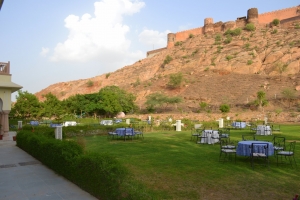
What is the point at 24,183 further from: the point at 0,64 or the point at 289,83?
the point at 289,83

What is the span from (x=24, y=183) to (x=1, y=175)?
130cm

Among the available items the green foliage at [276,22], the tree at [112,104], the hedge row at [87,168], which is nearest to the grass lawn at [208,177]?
the hedge row at [87,168]

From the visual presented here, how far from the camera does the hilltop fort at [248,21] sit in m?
65.2

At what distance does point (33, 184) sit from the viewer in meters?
6.68

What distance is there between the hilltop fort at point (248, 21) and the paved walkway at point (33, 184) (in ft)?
219

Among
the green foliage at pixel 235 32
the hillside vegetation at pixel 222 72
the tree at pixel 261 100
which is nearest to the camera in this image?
the tree at pixel 261 100

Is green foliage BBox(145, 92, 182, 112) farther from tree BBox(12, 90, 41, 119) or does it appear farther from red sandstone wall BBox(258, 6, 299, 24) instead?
red sandstone wall BBox(258, 6, 299, 24)

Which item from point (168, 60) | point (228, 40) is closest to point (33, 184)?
point (168, 60)

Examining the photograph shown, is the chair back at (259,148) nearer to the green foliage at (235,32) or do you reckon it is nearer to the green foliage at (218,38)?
the green foliage at (218,38)

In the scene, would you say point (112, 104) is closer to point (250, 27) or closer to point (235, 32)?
point (235, 32)

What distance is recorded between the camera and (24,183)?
6.79m

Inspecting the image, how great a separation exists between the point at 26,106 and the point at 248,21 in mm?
59561

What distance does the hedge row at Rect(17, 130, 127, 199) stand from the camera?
5234 millimetres

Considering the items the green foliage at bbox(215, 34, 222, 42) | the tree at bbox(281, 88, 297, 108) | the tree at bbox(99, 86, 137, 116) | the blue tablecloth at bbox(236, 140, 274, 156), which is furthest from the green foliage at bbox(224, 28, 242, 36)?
the blue tablecloth at bbox(236, 140, 274, 156)
